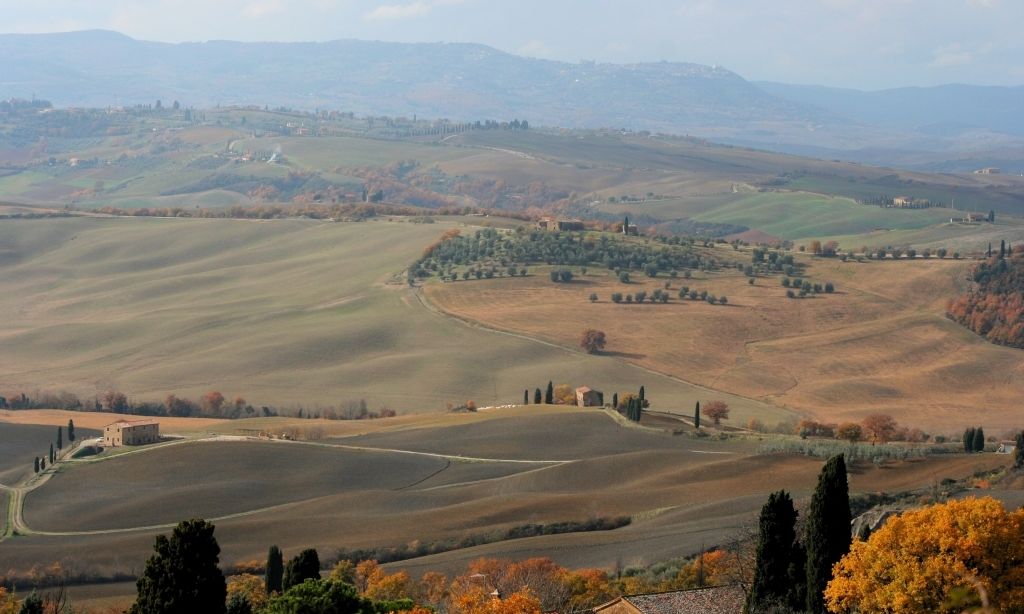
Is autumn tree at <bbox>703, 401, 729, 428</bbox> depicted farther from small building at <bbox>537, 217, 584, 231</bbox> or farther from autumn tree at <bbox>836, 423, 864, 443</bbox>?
small building at <bbox>537, 217, 584, 231</bbox>

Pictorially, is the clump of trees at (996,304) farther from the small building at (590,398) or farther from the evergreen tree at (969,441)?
the evergreen tree at (969,441)

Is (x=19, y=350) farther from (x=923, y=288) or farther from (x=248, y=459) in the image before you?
(x=923, y=288)

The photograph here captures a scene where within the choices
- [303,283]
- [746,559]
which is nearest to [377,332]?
[303,283]

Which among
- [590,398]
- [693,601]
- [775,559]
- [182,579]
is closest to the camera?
[182,579]

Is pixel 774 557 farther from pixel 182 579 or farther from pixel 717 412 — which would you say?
pixel 717 412

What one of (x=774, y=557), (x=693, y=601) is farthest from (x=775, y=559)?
(x=693, y=601)

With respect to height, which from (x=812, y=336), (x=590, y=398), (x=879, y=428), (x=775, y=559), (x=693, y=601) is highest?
(x=775, y=559)

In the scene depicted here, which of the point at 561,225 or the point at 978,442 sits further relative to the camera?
the point at 561,225

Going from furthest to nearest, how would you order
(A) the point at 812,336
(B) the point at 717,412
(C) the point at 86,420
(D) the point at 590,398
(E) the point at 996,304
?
1. (E) the point at 996,304
2. (A) the point at 812,336
3. (D) the point at 590,398
4. (B) the point at 717,412
5. (C) the point at 86,420
